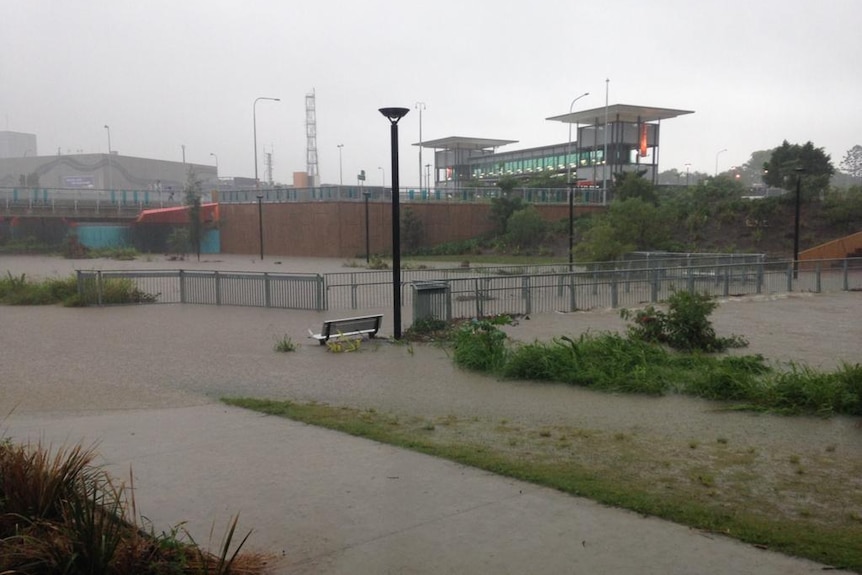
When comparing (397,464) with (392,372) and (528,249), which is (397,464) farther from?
(528,249)

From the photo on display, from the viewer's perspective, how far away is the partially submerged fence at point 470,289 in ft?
63.7

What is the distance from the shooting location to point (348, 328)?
1462 centimetres

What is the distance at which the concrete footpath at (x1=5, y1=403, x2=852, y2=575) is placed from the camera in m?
4.46

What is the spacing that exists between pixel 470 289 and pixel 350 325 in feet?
19.9

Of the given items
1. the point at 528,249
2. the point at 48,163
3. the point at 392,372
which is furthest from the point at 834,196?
the point at 48,163

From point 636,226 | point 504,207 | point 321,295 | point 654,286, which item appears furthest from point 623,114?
point 321,295

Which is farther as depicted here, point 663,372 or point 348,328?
point 348,328

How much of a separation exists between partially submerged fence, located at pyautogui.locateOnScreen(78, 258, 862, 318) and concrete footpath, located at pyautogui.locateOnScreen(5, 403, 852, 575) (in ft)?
32.1

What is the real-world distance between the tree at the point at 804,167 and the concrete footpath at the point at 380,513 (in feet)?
156

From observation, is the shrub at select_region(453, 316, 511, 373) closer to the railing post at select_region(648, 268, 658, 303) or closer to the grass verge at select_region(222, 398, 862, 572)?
the grass verge at select_region(222, 398, 862, 572)

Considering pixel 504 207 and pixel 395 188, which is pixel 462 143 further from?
pixel 395 188

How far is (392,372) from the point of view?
1175 centimetres

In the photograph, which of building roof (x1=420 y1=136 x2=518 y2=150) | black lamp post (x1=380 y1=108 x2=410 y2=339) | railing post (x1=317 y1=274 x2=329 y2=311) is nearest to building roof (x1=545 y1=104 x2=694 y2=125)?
building roof (x1=420 y1=136 x2=518 y2=150)

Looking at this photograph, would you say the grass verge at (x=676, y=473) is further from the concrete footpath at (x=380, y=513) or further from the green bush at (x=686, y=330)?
the green bush at (x=686, y=330)
